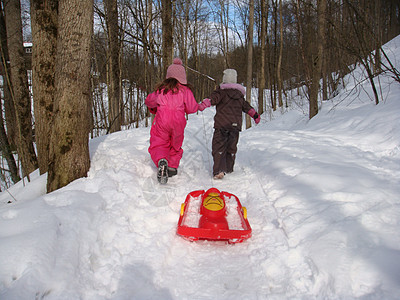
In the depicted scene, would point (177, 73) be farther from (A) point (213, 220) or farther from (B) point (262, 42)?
(B) point (262, 42)

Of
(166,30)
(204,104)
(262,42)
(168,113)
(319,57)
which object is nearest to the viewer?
(168,113)

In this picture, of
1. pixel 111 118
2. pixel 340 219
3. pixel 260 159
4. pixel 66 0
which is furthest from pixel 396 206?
pixel 111 118

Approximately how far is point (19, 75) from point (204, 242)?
6808 mm

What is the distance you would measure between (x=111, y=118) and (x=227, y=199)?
657 cm

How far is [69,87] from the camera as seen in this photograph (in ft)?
10.2

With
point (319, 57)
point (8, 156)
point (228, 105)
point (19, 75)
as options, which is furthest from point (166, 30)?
point (8, 156)

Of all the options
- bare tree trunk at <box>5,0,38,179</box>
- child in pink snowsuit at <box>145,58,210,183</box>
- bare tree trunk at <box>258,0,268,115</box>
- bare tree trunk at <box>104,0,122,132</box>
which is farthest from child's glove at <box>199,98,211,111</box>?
bare tree trunk at <box>258,0,268,115</box>

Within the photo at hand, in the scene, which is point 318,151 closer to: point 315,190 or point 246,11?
point 315,190

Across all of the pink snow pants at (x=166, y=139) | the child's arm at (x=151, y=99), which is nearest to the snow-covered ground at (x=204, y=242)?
the pink snow pants at (x=166, y=139)

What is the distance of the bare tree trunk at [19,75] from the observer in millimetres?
6117

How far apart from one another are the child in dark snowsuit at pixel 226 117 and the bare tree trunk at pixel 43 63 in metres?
2.60

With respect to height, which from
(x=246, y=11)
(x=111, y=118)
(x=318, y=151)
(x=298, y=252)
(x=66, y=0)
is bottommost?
(x=298, y=252)

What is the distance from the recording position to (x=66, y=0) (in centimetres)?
307

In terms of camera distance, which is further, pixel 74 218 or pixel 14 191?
pixel 14 191
